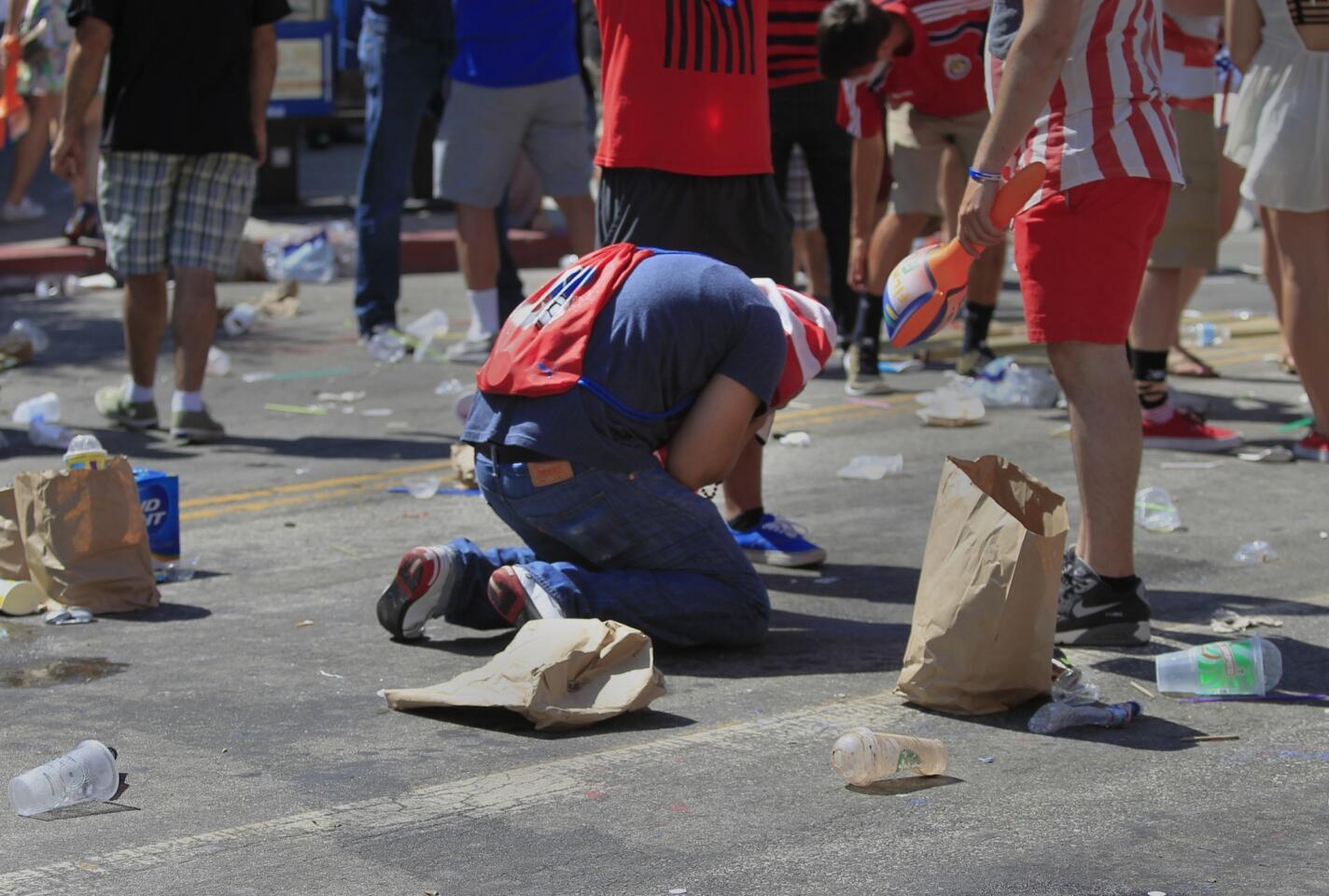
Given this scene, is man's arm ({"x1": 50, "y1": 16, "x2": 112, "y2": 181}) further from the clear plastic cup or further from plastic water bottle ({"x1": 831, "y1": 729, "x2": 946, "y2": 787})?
plastic water bottle ({"x1": 831, "y1": 729, "x2": 946, "y2": 787})

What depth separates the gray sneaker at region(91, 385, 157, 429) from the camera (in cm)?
766

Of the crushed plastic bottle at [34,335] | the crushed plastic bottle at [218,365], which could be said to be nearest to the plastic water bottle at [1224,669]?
the crushed plastic bottle at [218,365]

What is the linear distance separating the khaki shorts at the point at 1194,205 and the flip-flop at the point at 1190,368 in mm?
1250

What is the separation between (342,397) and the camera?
27.9 feet

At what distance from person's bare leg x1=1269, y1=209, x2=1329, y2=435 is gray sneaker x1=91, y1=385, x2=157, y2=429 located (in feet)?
14.2

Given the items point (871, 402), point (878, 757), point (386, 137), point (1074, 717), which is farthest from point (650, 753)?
point (386, 137)

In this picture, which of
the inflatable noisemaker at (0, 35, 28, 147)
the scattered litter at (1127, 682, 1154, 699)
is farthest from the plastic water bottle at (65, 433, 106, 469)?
the inflatable noisemaker at (0, 35, 28, 147)

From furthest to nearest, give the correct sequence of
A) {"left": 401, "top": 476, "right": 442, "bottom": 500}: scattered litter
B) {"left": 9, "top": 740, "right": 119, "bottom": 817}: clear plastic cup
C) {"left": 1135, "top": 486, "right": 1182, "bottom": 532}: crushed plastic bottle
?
{"left": 401, "top": 476, "right": 442, "bottom": 500}: scattered litter → {"left": 1135, "top": 486, "right": 1182, "bottom": 532}: crushed plastic bottle → {"left": 9, "top": 740, "right": 119, "bottom": 817}: clear plastic cup

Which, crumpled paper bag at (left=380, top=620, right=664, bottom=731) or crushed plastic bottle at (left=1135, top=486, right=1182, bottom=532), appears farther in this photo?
crushed plastic bottle at (left=1135, top=486, right=1182, bottom=532)

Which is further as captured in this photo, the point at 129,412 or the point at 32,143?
the point at 32,143

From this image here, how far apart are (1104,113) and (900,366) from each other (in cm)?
463

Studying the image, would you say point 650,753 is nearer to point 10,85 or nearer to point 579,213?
point 579,213

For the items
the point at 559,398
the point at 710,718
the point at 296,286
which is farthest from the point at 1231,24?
the point at 296,286

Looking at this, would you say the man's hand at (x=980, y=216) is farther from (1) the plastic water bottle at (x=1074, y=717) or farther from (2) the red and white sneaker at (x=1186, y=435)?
(2) the red and white sneaker at (x=1186, y=435)
